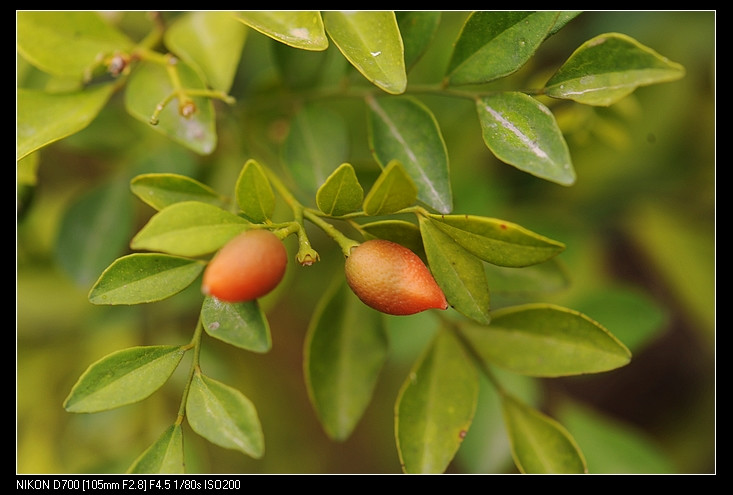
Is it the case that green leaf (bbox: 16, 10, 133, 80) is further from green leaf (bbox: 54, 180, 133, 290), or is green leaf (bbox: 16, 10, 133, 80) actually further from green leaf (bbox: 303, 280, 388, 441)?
green leaf (bbox: 303, 280, 388, 441)

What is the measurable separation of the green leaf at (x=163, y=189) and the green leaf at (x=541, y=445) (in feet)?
1.53

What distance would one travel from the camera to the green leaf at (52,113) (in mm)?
782

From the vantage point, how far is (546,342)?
781 mm

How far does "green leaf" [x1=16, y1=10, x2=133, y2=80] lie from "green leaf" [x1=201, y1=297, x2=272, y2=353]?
414 mm

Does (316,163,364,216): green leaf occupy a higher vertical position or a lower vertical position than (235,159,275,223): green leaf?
higher

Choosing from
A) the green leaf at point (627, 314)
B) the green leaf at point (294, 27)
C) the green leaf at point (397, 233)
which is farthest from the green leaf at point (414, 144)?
the green leaf at point (627, 314)

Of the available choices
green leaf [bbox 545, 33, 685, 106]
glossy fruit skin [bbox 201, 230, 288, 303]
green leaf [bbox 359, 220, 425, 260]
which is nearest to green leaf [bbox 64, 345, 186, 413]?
glossy fruit skin [bbox 201, 230, 288, 303]

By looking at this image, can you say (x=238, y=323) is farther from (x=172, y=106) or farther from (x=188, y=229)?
(x=172, y=106)

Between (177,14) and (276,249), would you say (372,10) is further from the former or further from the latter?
(177,14)

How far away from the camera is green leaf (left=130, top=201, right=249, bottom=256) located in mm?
566

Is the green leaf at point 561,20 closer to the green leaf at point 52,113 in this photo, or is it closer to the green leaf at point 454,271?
the green leaf at point 454,271

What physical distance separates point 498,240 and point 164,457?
1.27ft

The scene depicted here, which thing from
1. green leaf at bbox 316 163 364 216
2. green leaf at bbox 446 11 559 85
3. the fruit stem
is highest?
green leaf at bbox 446 11 559 85

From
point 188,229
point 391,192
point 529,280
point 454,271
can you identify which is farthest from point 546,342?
point 188,229
